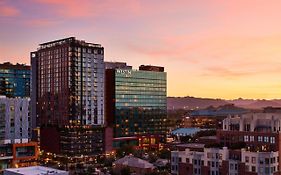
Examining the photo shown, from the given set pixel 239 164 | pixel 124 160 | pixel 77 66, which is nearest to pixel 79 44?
pixel 77 66

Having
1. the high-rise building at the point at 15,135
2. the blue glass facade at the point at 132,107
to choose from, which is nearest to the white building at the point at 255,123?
the high-rise building at the point at 15,135

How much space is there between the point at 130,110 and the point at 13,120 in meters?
60.5

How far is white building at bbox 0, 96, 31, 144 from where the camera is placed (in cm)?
14000

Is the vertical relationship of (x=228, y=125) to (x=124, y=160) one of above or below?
above

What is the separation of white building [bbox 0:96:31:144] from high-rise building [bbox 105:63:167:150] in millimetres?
43507

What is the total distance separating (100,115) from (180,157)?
201ft

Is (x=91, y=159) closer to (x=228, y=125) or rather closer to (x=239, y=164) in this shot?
(x=228, y=125)

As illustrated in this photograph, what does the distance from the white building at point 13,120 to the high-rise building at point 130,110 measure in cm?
4351

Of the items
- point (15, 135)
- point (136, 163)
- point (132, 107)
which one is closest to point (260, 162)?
point (136, 163)

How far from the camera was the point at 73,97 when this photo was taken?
15600 cm

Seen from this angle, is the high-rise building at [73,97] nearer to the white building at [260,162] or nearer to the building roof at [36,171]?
the building roof at [36,171]

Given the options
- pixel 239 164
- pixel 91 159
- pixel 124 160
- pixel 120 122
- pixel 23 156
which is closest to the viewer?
pixel 239 164

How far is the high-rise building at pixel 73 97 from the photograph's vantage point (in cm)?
15300

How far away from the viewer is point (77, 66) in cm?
15588
